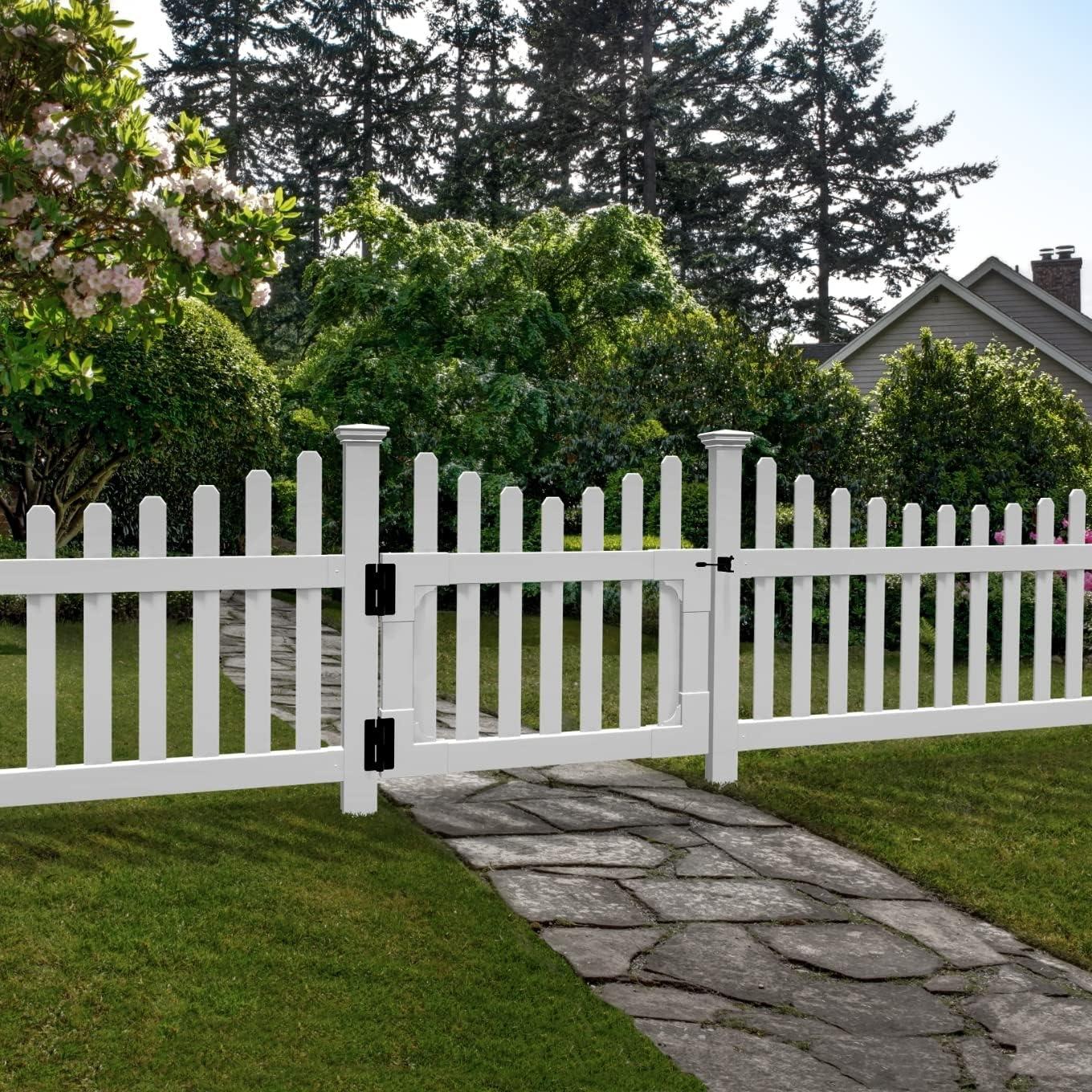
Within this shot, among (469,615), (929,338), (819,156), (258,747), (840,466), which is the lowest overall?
(258,747)

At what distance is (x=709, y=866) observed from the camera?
4.54 m

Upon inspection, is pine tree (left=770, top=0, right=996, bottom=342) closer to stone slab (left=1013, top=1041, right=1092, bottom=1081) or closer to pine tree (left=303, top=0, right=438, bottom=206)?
pine tree (left=303, top=0, right=438, bottom=206)

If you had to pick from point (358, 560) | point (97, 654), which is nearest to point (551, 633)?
point (358, 560)

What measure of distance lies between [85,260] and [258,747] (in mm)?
1970

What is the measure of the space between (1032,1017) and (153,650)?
3.19 metres

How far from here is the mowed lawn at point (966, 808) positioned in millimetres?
4289

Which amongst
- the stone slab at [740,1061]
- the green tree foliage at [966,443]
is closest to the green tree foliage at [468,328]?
the green tree foliage at [966,443]

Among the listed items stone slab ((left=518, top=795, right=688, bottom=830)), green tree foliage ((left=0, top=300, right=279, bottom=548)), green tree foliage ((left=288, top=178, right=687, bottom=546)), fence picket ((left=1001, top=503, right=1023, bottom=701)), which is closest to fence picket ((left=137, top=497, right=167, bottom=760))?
stone slab ((left=518, top=795, right=688, bottom=830))

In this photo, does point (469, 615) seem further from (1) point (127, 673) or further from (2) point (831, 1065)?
(1) point (127, 673)

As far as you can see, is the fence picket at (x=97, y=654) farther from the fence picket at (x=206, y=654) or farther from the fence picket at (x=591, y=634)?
the fence picket at (x=591, y=634)

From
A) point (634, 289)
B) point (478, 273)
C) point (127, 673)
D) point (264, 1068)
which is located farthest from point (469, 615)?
point (634, 289)

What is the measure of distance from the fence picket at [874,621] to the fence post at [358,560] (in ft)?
8.06

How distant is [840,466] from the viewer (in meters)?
12.4

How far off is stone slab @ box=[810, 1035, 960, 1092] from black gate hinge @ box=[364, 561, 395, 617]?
2.43 meters
